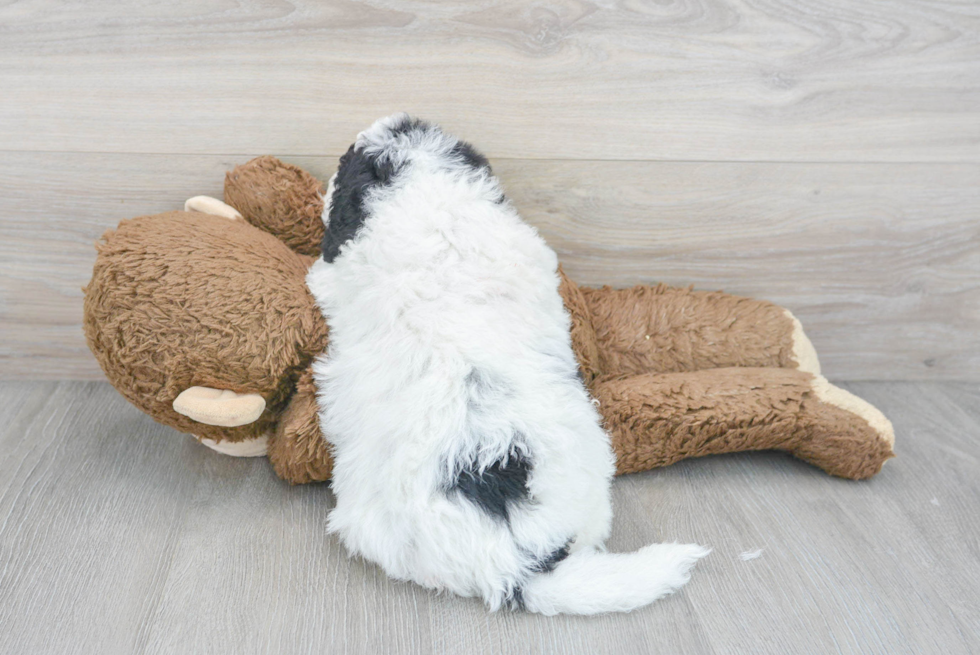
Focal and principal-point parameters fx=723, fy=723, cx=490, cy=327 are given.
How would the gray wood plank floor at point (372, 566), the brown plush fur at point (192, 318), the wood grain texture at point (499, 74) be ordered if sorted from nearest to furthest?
1. the gray wood plank floor at point (372, 566)
2. the brown plush fur at point (192, 318)
3. the wood grain texture at point (499, 74)

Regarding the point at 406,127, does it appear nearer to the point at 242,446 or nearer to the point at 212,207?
the point at 212,207

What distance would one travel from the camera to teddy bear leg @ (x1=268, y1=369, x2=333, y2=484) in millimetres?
812

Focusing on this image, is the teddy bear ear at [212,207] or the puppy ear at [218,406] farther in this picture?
the teddy bear ear at [212,207]

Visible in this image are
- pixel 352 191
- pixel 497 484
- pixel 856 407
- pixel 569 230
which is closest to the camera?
pixel 497 484

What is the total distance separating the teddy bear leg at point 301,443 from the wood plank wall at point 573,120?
333 millimetres

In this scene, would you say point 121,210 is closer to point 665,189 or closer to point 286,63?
point 286,63

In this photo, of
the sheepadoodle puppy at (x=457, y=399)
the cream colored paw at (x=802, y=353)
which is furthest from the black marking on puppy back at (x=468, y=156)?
the cream colored paw at (x=802, y=353)

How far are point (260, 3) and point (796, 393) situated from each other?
2.70 ft

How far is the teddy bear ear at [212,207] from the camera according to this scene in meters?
0.92

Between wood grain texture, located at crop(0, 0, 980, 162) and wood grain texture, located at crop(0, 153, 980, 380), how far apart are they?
0.11 feet

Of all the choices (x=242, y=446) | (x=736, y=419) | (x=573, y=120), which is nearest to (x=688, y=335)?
(x=736, y=419)

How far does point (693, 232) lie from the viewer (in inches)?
41.4

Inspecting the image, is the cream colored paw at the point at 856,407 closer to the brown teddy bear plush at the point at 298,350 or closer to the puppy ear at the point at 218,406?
the brown teddy bear plush at the point at 298,350

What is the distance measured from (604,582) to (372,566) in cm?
25
